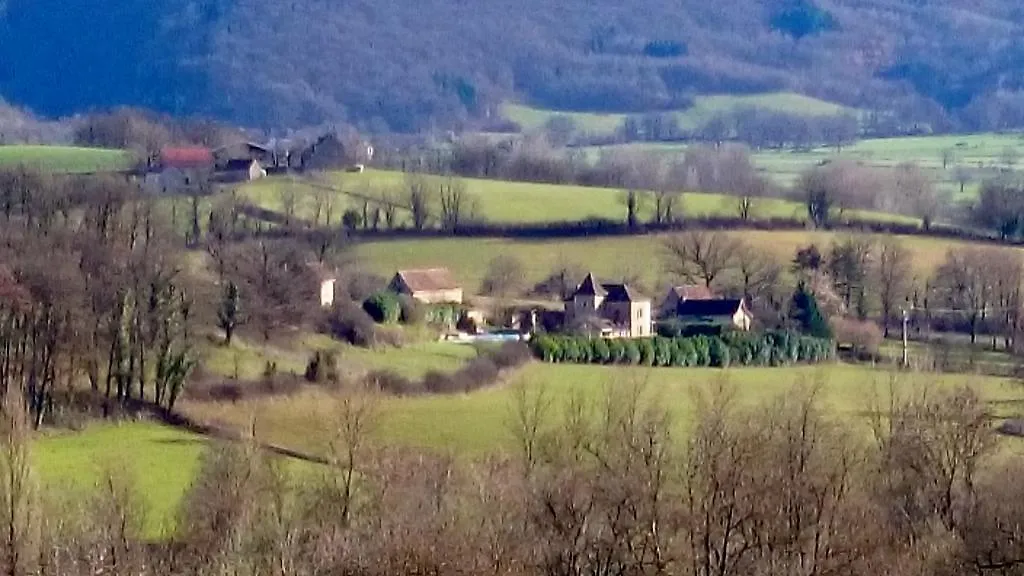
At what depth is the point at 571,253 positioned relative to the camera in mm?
65500

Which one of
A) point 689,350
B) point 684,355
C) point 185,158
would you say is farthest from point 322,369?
point 185,158

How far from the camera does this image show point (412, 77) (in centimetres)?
16788

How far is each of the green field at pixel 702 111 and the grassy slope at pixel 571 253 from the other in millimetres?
77095

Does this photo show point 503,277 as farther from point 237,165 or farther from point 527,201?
point 237,165

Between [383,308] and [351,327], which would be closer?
[351,327]

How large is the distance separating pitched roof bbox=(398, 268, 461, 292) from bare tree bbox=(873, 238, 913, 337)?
1471 centimetres

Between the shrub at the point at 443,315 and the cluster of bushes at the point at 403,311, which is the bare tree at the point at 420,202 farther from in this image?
the cluster of bushes at the point at 403,311

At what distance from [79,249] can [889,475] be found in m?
19.5

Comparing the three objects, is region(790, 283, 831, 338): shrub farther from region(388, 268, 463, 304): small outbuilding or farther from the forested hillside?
the forested hillside

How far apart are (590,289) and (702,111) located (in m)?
101

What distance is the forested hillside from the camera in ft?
525

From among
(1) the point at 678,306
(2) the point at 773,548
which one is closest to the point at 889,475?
(2) the point at 773,548

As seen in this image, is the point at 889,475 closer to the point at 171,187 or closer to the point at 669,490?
the point at 669,490

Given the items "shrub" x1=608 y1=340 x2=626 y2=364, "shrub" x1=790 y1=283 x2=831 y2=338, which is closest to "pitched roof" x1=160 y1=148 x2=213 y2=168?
"shrub" x1=790 y1=283 x2=831 y2=338
